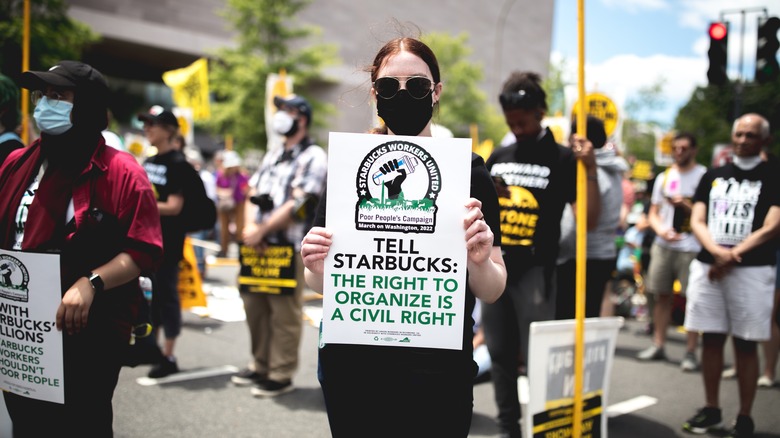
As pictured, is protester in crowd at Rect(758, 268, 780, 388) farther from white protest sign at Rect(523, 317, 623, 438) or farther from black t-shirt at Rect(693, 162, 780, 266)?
white protest sign at Rect(523, 317, 623, 438)

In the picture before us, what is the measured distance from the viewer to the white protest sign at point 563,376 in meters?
3.01

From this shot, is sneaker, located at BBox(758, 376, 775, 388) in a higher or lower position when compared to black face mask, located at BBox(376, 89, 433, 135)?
lower

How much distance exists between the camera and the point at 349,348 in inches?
73.3

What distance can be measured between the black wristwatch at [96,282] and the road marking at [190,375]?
112 inches

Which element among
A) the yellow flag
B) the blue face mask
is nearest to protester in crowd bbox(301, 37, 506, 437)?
the blue face mask

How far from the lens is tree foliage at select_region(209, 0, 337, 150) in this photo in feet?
82.4

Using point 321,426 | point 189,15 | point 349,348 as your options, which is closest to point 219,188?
point 321,426

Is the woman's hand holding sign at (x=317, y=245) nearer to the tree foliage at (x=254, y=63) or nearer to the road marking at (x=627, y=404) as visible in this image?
the road marking at (x=627, y=404)

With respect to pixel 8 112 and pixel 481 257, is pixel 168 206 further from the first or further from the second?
pixel 481 257

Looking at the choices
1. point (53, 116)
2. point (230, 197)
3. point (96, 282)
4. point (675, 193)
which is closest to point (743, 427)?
point (675, 193)

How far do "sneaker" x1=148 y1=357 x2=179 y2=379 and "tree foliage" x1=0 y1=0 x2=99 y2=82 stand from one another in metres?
6.72

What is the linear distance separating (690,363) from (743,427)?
2.05m

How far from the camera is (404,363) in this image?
1.83 m

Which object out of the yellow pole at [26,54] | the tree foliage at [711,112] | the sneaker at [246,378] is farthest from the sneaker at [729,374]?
the tree foliage at [711,112]
